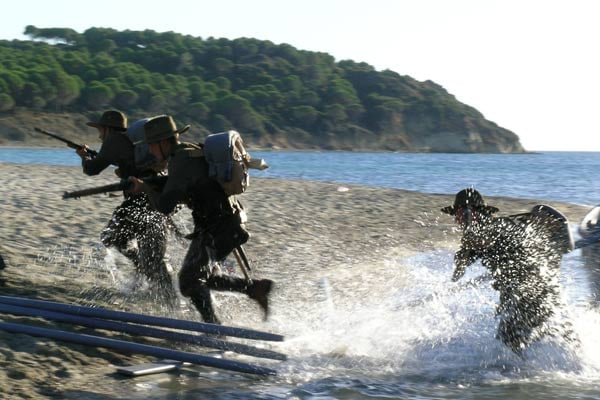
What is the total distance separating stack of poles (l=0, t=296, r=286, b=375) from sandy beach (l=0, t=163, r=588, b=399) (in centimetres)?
10

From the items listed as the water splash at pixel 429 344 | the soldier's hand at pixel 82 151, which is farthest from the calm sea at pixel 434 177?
the soldier's hand at pixel 82 151

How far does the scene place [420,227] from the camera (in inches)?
726

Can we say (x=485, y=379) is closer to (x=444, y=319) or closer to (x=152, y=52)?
(x=444, y=319)

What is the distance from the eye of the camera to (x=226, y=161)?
802cm

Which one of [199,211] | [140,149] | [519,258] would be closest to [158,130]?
[140,149]

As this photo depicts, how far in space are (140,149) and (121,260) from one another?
2.84 meters

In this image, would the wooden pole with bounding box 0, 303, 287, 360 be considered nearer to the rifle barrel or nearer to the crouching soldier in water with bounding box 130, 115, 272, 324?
the crouching soldier in water with bounding box 130, 115, 272, 324

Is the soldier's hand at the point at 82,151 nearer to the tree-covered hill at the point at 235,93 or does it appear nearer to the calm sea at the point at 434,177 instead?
the calm sea at the point at 434,177

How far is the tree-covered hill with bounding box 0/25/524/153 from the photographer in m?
102

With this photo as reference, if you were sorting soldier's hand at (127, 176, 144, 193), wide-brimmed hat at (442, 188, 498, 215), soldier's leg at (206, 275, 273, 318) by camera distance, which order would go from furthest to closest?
soldier's leg at (206, 275, 273, 318) → soldier's hand at (127, 176, 144, 193) → wide-brimmed hat at (442, 188, 498, 215)

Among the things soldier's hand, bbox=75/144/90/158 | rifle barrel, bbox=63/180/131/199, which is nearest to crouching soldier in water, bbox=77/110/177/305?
rifle barrel, bbox=63/180/131/199

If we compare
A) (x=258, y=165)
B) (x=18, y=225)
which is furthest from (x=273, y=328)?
(x=18, y=225)

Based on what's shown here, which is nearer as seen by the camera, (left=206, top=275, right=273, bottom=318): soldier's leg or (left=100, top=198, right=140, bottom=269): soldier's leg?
(left=206, top=275, right=273, bottom=318): soldier's leg

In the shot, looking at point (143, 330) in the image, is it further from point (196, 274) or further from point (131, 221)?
point (131, 221)
